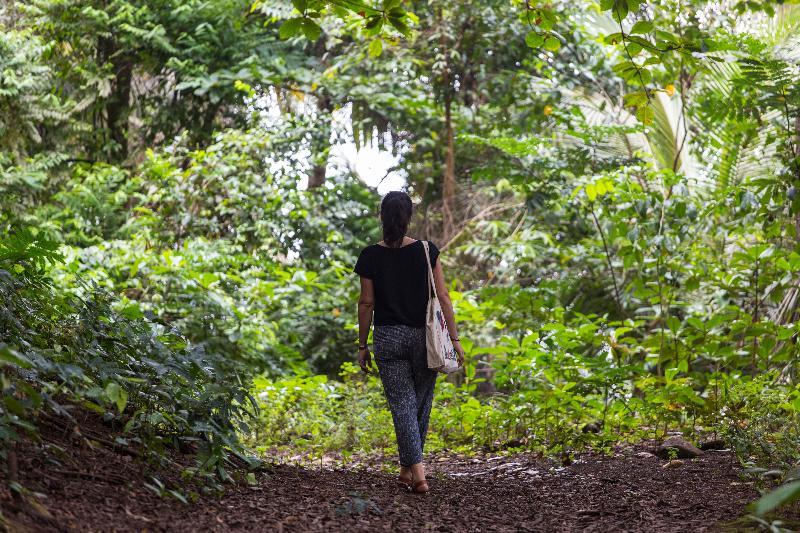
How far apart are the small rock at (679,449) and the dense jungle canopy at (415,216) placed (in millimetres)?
241

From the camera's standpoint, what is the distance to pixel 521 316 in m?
7.70

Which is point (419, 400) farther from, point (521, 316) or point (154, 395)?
point (521, 316)

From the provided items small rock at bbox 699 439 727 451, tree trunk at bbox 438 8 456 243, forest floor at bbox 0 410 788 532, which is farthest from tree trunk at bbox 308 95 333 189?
small rock at bbox 699 439 727 451

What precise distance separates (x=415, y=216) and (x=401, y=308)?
9.11 metres

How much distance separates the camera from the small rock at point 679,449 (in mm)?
5266

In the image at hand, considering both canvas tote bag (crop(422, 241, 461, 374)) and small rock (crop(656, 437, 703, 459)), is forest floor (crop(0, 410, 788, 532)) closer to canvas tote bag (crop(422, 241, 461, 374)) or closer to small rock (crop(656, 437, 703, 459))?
small rock (crop(656, 437, 703, 459))

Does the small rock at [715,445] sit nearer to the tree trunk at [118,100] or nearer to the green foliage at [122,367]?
the green foliage at [122,367]

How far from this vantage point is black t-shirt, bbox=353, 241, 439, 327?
471 cm

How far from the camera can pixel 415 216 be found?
13.8m

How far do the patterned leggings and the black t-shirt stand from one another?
0.21ft

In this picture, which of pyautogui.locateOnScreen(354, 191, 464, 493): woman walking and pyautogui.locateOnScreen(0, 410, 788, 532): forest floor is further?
pyautogui.locateOnScreen(354, 191, 464, 493): woman walking

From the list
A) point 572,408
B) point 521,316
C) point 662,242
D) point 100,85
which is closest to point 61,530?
point 572,408


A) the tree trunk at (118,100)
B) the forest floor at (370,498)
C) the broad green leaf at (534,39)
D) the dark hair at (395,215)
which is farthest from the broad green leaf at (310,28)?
the tree trunk at (118,100)

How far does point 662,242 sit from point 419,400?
8.58 feet
